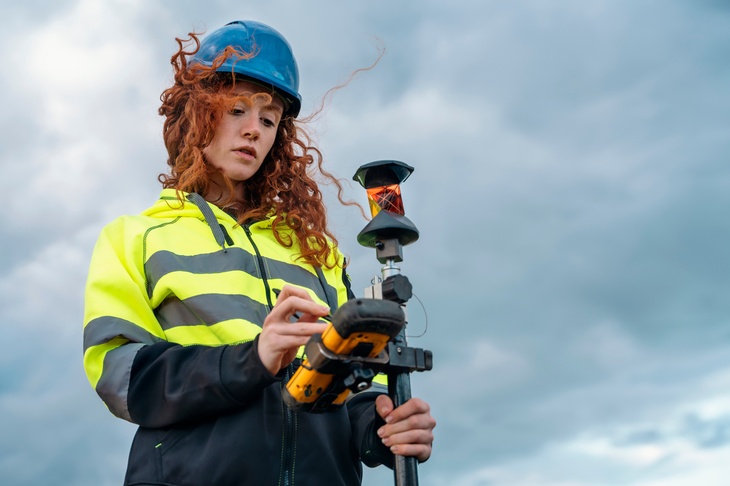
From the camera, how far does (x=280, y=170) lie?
4906 millimetres

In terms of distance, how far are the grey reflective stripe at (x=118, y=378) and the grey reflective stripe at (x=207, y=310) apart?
0.93 ft

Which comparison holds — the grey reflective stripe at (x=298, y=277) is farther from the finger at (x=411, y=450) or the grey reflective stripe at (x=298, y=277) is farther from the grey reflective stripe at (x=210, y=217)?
the finger at (x=411, y=450)

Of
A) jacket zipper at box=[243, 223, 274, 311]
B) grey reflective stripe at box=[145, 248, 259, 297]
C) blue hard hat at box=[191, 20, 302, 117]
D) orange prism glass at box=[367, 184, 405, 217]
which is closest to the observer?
orange prism glass at box=[367, 184, 405, 217]

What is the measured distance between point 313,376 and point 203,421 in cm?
73

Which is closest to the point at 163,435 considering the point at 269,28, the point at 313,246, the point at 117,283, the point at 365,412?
the point at 117,283

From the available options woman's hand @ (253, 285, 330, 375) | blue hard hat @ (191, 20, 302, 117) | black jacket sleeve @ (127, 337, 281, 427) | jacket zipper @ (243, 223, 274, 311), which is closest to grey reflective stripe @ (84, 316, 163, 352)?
black jacket sleeve @ (127, 337, 281, 427)

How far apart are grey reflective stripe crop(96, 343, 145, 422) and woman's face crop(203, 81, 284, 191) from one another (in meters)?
1.28

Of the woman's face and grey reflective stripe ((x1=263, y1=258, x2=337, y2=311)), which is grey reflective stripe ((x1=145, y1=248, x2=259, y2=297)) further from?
the woman's face

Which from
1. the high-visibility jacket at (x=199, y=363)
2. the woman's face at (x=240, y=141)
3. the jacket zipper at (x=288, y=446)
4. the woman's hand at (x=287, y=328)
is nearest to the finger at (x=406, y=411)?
the high-visibility jacket at (x=199, y=363)

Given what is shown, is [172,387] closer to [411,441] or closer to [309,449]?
[309,449]

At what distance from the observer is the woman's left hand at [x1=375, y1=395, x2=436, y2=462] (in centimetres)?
330

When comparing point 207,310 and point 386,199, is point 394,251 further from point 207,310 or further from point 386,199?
point 207,310

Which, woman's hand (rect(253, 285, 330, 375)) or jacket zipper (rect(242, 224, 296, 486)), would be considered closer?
woman's hand (rect(253, 285, 330, 375))

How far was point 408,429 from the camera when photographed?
10.9 feet
